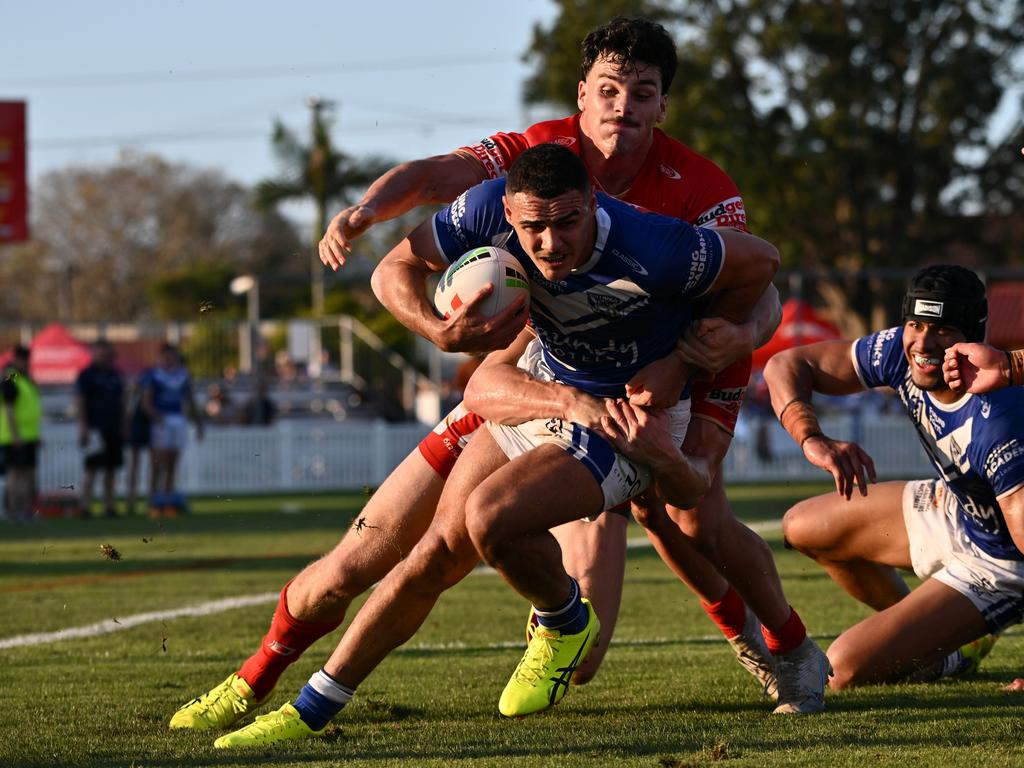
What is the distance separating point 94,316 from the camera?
63312mm

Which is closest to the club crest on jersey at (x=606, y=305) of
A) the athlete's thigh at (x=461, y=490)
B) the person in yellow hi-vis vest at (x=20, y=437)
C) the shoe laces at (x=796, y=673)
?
the athlete's thigh at (x=461, y=490)

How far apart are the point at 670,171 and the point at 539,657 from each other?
6.69 ft

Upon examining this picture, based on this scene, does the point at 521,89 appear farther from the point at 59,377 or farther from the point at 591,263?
the point at 591,263

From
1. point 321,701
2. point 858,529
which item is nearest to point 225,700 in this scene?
point 321,701

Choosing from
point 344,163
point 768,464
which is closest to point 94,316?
point 344,163

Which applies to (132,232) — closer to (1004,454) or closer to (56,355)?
(56,355)

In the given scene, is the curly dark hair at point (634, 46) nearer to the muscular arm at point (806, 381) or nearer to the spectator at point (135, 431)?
the muscular arm at point (806, 381)

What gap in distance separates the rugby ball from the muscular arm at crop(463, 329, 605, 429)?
1.54 ft

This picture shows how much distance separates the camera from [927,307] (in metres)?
6.21

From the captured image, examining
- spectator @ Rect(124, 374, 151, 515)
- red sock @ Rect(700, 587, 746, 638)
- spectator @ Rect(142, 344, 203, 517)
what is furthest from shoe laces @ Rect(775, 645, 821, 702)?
spectator @ Rect(124, 374, 151, 515)

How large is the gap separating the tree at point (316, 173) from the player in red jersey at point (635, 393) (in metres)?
38.9

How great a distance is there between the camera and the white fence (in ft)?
83.1

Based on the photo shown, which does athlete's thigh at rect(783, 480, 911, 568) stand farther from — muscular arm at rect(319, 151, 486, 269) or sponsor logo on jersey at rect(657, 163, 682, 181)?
muscular arm at rect(319, 151, 486, 269)

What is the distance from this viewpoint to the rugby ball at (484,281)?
16.6ft
